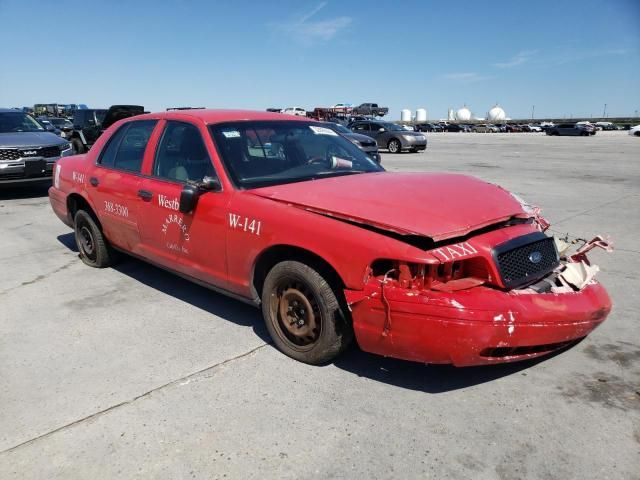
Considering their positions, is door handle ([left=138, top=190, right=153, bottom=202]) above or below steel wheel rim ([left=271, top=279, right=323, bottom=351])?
above

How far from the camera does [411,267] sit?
107 inches

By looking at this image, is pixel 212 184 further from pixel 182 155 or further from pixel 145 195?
pixel 145 195

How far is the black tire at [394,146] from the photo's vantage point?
74.5 feet

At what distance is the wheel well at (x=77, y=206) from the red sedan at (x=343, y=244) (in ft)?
2.61

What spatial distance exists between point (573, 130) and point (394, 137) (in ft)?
102

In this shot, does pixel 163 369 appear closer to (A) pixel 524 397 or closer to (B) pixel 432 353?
(B) pixel 432 353

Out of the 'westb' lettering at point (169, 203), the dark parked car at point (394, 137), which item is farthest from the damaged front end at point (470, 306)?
the dark parked car at point (394, 137)

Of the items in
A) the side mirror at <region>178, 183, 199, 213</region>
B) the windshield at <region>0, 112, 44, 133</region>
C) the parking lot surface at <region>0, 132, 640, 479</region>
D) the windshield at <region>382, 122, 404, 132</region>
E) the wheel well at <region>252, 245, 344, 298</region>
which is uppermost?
the windshield at <region>0, 112, 44, 133</region>

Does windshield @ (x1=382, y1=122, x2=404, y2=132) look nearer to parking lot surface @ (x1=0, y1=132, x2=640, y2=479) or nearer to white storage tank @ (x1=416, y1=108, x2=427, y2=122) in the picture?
parking lot surface @ (x1=0, y1=132, x2=640, y2=479)

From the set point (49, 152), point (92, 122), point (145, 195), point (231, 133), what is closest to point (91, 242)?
point (145, 195)

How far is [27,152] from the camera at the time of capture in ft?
30.8

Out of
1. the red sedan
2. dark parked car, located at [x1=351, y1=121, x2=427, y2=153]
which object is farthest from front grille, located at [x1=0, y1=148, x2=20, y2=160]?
dark parked car, located at [x1=351, y1=121, x2=427, y2=153]

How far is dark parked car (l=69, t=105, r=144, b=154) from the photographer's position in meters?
17.5

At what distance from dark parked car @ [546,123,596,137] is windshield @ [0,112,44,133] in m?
45.2
